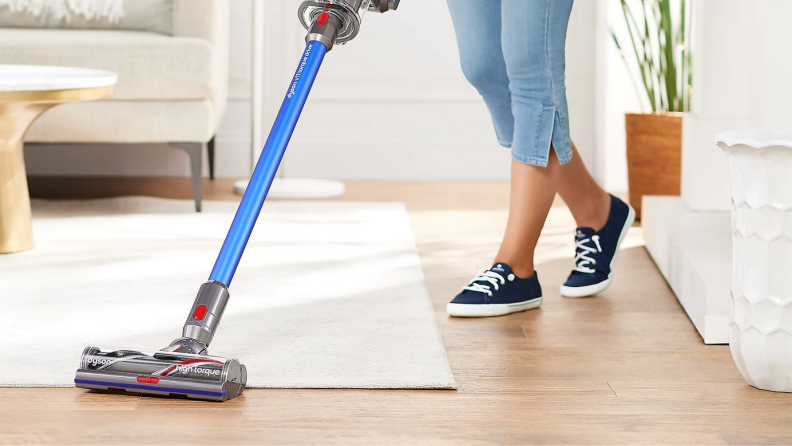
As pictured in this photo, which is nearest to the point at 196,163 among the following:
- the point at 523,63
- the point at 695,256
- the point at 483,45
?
the point at 483,45

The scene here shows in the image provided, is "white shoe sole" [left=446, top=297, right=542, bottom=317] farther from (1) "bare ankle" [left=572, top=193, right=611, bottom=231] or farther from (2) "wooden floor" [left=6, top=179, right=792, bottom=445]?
(1) "bare ankle" [left=572, top=193, right=611, bottom=231]

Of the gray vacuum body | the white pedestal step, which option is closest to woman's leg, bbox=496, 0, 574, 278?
the white pedestal step

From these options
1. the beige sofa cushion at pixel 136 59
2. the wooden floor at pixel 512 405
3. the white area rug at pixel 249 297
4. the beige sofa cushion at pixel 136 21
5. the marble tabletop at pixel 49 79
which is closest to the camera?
the wooden floor at pixel 512 405

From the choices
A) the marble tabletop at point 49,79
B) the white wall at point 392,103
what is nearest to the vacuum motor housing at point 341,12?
the marble tabletop at point 49,79

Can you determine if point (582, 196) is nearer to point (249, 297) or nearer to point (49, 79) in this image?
point (249, 297)

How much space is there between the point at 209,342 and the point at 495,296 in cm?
55

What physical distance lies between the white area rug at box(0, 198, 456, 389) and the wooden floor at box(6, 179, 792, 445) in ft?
0.18

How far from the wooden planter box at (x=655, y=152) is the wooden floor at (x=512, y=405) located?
1.02 metres

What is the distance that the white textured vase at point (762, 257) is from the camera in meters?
0.99

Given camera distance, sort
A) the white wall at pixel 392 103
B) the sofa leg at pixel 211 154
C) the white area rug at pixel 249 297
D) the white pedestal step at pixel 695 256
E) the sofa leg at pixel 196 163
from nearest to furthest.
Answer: the white area rug at pixel 249 297 → the white pedestal step at pixel 695 256 → the sofa leg at pixel 196 163 → the sofa leg at pixel 211 154 → the white wall at pixel 392 103

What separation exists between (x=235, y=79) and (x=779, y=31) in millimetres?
2122

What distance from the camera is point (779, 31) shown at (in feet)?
4.67

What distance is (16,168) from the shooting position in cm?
184

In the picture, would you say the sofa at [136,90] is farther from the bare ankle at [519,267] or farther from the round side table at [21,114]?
the bare ankle at [519,267]
